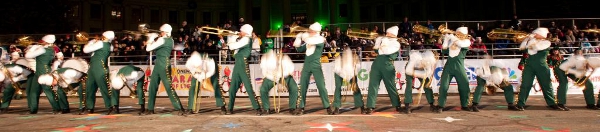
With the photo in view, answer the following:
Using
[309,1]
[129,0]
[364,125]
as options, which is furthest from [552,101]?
[129,0]

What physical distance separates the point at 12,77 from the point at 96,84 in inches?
86.1

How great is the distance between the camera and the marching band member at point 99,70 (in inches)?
421

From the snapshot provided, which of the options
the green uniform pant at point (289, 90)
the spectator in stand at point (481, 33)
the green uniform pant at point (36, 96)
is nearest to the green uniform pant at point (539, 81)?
the green uniform pant at point (289, 90)

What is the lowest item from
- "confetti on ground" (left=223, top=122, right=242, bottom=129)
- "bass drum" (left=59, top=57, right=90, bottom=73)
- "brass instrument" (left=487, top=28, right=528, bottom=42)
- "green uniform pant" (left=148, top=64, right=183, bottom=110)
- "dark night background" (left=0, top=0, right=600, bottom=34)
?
"confetti on ground" (left=223, top=122, right=242, bottom=129)

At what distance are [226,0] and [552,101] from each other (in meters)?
49.1

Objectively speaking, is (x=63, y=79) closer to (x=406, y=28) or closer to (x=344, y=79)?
(x=344, y=79)

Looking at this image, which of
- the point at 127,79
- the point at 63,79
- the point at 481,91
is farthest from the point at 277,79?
the point at 63,79

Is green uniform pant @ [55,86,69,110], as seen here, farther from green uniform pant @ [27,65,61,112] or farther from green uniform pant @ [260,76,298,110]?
green uniform pant @ [260,76,298,110]

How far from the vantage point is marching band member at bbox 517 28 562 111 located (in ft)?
34.4

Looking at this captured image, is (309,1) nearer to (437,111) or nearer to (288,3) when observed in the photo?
(288,3)

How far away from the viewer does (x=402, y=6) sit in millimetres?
53062

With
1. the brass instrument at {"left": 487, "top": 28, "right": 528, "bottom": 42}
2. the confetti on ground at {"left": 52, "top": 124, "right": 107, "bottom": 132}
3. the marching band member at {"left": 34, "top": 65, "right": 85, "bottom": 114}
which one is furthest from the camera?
the brass instrument at {"left": 487, "top": 28, "right": 528, "bottom": 42}

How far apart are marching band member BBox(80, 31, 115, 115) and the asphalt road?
16.7 inches

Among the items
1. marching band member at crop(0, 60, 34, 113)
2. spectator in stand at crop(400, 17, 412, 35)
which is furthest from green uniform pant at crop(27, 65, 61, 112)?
spectator in stand at crop(400, 17, 412, 35)
